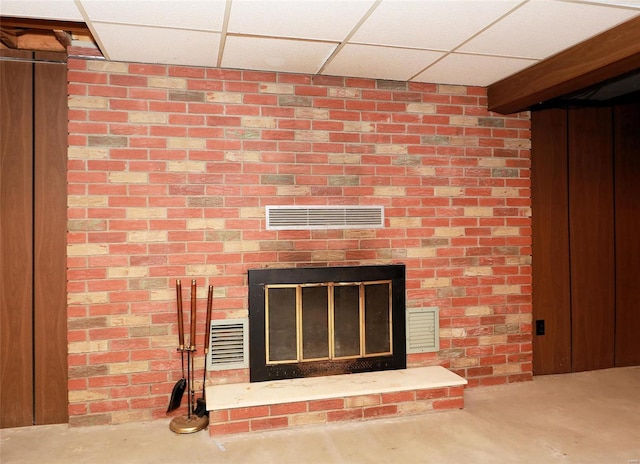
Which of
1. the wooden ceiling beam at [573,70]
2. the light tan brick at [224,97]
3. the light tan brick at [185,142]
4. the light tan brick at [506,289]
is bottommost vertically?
the light tan brick at [506,289]

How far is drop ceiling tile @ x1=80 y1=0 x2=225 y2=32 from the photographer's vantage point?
2127 mm

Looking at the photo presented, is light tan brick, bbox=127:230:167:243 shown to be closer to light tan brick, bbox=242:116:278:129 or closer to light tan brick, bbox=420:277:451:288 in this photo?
light tan brick, bbox=242:116:278:129

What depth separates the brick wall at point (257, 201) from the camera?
2834 millimetres

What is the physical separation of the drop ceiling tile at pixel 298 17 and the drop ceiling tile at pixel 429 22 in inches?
4.1

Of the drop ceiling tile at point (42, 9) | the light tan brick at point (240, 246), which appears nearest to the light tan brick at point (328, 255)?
the light tan brick at point (240, 246)

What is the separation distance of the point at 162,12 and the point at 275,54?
0.75 metres

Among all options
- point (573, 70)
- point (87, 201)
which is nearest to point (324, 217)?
point (87, 201)

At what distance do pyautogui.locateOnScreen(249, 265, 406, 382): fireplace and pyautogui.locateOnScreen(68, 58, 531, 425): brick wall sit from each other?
121 millimetres

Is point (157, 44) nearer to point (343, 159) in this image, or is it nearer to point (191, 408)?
point (343, 159)

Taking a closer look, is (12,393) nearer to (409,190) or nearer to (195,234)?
(195,234)

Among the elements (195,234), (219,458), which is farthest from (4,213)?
(219,458)

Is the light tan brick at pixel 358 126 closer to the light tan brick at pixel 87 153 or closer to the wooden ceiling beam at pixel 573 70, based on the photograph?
the wooden ceiling beam at pixel 573 70

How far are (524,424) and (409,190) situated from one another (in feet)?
5.57

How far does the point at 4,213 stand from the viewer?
2801mm
